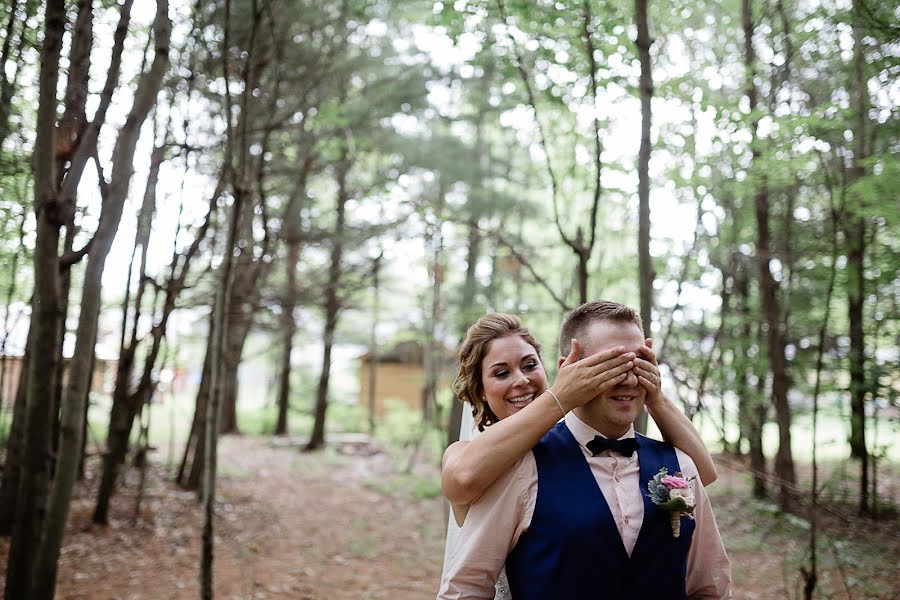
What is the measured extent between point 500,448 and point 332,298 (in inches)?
500

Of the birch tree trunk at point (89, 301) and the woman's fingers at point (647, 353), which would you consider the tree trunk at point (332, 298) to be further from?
the woman's fingers at point (647, 353)

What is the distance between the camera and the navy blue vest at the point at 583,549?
187 centimetres

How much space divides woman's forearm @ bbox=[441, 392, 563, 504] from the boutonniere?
40cm

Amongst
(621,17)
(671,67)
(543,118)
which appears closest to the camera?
(621,17)

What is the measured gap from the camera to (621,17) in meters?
4.45

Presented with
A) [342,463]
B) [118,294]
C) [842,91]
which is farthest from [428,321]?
[842,91]

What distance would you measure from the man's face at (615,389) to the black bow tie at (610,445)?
0.05m

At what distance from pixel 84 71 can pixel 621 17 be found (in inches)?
161

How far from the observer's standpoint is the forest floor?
6.50m

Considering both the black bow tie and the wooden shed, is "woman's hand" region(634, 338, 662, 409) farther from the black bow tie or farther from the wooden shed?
the wooden shed

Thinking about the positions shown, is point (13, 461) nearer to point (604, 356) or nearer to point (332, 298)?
point (604, 356)

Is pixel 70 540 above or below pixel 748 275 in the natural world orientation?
below

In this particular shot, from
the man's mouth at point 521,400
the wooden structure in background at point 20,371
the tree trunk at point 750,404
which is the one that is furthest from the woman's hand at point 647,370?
the wooden structure in background at point 20,371

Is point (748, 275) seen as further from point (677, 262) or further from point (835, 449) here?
point (835, 449)
